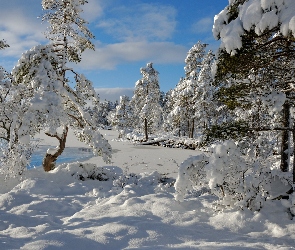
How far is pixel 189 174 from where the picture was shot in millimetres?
6340

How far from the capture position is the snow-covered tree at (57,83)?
30.7 ft

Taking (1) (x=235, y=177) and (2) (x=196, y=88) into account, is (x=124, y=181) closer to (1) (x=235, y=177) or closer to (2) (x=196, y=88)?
(1) (x=235, y=177)

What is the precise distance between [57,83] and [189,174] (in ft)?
21.6

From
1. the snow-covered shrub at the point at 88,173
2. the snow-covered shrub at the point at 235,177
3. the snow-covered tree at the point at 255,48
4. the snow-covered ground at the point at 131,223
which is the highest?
the snow-covered tree at the point at 255,48

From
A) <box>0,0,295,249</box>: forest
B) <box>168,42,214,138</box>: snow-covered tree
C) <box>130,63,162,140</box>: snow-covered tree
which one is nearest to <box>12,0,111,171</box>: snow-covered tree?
<box>0,0,295,249</box>: forest

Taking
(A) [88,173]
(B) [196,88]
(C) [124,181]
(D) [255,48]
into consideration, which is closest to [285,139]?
Result: (D) [255,48]

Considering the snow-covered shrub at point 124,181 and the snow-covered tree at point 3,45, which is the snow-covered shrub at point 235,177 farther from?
the snow-covered tree at point 3,45

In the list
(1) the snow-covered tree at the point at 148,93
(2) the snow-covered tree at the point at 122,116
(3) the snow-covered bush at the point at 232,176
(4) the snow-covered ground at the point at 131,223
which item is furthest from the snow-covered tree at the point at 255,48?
(2) the snow-covered tree at the point at 122,116

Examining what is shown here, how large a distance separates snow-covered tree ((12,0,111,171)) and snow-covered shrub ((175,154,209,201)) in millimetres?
5087

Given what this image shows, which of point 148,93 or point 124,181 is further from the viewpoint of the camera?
point 148,93

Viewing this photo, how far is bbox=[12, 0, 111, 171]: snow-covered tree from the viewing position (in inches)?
368

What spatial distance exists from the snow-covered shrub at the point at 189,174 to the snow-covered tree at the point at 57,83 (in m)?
5.09

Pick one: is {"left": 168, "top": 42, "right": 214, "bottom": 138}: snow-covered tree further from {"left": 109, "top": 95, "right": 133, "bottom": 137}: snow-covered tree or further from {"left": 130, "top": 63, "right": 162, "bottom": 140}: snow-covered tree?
{"left": 109, "top": 95, "right": 133, "bottom": 137}: snow-covered tree

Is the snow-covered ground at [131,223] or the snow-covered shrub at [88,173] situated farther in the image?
the snow-covered shrub at [88,173]
